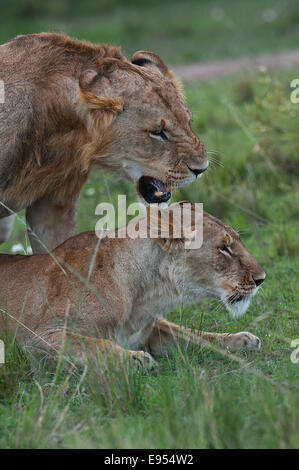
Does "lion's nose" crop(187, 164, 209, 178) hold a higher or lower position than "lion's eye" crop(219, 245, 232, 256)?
higher

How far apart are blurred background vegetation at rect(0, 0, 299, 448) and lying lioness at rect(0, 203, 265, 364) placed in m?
0.14

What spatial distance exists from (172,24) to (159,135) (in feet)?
32.6

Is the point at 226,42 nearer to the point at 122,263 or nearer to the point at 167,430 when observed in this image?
the point at 122,263

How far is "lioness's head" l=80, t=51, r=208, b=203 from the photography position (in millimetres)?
3422

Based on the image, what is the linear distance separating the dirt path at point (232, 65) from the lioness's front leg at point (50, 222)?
239 inches

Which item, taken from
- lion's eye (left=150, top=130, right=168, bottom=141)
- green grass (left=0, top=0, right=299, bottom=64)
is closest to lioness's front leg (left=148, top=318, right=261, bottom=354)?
lion's eye (left=150, top=130, right=168, bottom=141)

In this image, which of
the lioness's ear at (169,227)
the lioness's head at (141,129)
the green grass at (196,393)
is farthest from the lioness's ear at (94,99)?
the green grass at (196,393)

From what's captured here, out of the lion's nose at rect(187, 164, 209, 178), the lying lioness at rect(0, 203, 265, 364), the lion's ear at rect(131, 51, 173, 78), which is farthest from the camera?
the lion's ear at rect(131, 51, 173, 78)

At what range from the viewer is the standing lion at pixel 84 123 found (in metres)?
3.40

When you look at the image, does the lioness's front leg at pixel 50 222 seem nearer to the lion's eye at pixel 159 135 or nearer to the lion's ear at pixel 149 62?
the lion's eye at pixel 159 135

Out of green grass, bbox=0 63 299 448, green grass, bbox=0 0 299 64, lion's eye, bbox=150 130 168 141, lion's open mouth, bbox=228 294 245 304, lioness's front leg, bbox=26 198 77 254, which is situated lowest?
green grass, bbox=0 63 299 448

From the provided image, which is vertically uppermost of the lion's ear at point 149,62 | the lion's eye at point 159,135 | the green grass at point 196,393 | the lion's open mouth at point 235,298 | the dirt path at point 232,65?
the dirt path at point 232,65

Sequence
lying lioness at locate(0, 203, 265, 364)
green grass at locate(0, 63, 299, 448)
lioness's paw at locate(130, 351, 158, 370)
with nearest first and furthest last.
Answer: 1. green grass at locate(0, 63, 299, 448)
2. lioness's paw at locate(130, 351, 158, 370)
3. lying lioness at locate(0, 203, 265, 364)

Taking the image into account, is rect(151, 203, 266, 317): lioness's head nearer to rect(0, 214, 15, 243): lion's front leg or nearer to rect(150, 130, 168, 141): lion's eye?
rect(150, 130, 168, 141): lion's eye
